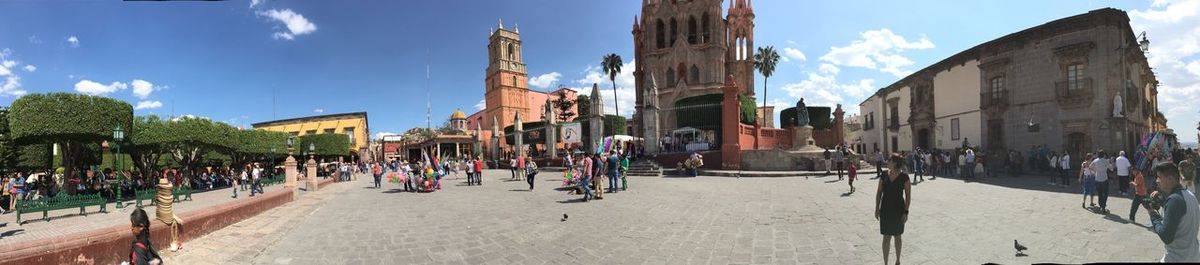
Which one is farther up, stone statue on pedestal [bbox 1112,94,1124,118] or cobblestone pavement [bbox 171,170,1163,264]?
stone statue on pedestal [bbox 1112,94,1124,118]

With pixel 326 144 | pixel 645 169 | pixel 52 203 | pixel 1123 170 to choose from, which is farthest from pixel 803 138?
pixel 326 144

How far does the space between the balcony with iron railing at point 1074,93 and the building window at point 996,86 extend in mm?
2577

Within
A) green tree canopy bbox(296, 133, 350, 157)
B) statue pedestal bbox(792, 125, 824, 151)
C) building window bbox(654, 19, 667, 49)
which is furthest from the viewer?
green tree canopy bbox(296, 133, 350, 157)

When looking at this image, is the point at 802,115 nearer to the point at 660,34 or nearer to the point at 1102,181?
the point at 1102,181

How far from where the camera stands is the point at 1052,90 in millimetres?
20078

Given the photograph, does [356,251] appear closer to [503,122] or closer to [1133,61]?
[1133,61]


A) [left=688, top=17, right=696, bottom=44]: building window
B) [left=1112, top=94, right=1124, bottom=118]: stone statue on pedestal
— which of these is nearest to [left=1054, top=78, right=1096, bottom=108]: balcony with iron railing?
[left=1112, top=94, right=1124, bottom=118]: stone statue on pedestal

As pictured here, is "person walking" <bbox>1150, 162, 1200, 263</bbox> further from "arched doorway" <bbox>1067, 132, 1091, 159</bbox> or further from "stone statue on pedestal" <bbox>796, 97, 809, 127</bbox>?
"arched doorway" <bbox>1067, 132, 1091, 159</bbox>

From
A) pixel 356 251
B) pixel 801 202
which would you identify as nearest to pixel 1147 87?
pixel 801 202

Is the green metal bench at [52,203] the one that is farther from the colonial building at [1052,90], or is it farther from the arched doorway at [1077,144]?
the arched doorway at [1077,144]

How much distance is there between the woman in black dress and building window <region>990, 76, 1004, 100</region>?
24204 mm

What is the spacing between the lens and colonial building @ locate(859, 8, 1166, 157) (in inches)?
733

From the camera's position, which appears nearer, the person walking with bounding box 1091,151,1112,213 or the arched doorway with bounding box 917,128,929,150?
the person walking with bounding box 1091,151,1112,213

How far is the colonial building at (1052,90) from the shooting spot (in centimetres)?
1861
